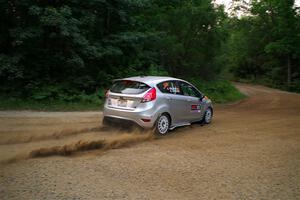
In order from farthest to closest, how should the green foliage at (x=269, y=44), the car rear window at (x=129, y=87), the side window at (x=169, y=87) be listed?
the green foliage at (x=269, y=44) → the side window at (x=169, y=87) → the car rear window at (x=129, y=87)

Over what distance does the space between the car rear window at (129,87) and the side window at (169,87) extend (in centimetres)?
52

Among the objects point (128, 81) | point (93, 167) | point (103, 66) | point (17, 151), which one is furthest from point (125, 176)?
point (103, 66)

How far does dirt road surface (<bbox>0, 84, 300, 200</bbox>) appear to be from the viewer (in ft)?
16.6

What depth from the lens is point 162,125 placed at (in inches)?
371

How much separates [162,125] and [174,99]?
92cm

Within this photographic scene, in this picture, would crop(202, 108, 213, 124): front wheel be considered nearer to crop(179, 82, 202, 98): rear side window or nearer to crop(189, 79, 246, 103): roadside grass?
crop(179, 82, 202, 98): rear side window

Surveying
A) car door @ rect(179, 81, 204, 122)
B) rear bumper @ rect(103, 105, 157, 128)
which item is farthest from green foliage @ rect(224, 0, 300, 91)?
rear bumper @ rect(103, 105, 157, 128)

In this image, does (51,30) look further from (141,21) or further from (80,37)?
(141,21)

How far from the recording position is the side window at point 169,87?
9.51 m

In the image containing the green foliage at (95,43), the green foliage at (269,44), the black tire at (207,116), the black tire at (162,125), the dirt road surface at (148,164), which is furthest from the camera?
the green foliage at (269,44)

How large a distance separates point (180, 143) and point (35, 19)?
32.2ft

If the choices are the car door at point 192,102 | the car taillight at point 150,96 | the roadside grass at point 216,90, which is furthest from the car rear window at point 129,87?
the roadside grass at point 216,90

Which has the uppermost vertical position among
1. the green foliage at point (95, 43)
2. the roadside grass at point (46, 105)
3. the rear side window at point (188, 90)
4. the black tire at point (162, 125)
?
the green foliage at point (95, 43)

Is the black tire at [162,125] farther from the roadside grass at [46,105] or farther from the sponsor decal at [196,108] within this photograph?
the roadside grass at [46,105]
